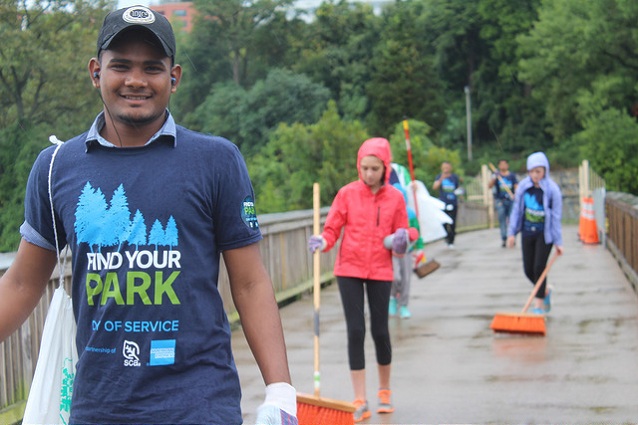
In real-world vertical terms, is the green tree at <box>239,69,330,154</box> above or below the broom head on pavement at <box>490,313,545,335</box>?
above

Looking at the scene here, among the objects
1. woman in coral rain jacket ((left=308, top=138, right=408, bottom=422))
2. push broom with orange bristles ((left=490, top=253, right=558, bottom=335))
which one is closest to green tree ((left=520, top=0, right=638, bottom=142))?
push broom with orange bristles ((left=490, top=253, right=558, bottom=335))

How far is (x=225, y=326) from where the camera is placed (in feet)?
10.3

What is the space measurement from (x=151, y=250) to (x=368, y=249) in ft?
17.4

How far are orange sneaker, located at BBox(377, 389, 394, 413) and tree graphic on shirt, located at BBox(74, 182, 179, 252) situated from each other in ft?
16.9

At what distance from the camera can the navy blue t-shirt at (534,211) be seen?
12.6 meters

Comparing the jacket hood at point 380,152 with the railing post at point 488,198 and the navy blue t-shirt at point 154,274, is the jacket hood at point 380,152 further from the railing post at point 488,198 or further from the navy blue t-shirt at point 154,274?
the railing post at point 488,198

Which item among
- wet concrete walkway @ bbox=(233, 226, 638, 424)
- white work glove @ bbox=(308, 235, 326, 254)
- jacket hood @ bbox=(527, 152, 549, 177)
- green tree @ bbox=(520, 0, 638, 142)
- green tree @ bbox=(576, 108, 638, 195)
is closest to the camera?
wet concrete walkway @ bbox=(233, 226, 638, 424)

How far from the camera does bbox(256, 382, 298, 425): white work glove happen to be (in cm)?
298

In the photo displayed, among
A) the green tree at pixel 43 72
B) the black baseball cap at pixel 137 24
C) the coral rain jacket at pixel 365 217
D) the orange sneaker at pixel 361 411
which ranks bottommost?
the orange sneaker at pixel 361 411

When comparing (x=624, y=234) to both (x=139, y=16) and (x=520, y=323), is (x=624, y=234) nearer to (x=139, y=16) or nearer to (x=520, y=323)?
(x=520, y=323)

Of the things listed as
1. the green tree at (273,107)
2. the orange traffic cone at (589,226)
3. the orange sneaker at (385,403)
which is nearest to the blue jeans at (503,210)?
the orange traffic cone at (589,226)

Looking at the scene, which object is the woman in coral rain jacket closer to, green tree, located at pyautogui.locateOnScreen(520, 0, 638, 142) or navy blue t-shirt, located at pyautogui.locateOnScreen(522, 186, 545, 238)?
navy blue t-shirt, located at pyautogui.locateOnScreen(522, 186, 545, 238)

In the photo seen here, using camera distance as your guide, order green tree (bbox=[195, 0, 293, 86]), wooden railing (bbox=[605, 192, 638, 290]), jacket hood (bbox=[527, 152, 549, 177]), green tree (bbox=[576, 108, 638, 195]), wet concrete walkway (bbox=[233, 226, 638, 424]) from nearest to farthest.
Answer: wet concrete walkway (bbox=[233, 226, 638, 424]) < jacket hood (bbox=[527, 152, 549, 177]) < wooden railing (bbox=[605, 192, 638, 290]) < green tree (bbox=[195, 0, 293, 86]) < green tree (bbox=[576, 108, 638, 195])

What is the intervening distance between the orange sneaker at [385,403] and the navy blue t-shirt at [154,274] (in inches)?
196
